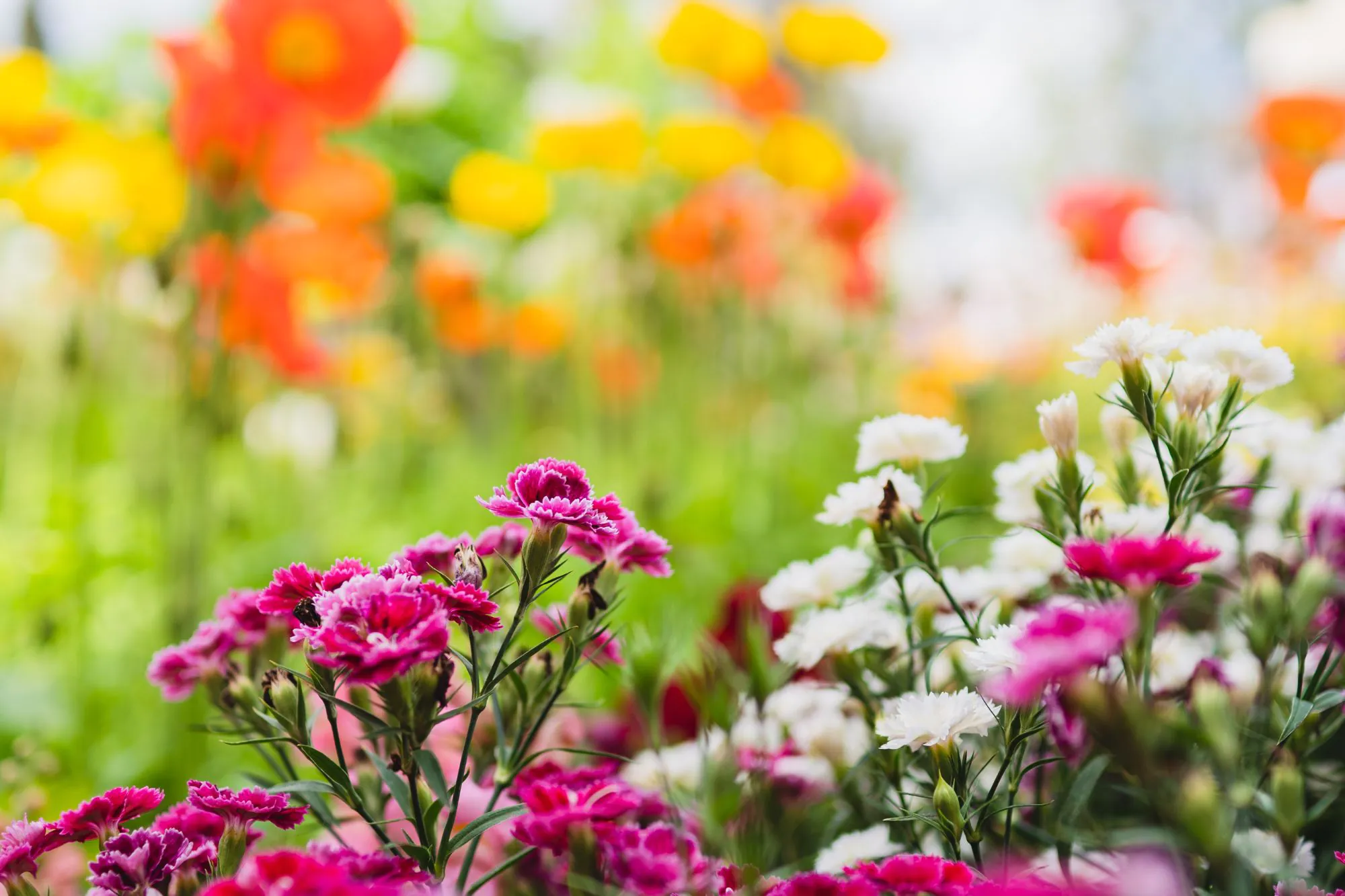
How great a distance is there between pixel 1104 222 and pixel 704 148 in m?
1.08

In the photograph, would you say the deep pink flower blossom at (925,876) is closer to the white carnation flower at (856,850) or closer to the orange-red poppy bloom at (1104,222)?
the white carnation flower at (856,850)

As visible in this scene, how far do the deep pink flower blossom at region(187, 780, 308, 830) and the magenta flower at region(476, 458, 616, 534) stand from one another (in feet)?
0.60

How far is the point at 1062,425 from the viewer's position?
0.64 m

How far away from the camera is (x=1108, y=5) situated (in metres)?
6.64

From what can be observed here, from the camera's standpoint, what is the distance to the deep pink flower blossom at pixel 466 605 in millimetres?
503

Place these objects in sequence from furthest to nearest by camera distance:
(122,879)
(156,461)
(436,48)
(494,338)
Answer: (436,48) < (494,338) < (156,461) < (122,879)

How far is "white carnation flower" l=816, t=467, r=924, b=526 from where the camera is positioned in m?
0.68

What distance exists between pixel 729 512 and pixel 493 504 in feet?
5.94

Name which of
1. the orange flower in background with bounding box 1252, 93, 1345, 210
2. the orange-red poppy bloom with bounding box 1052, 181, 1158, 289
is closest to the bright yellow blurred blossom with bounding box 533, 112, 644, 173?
the orange-red poppy bloom with bounding box 1052, 181, 1158, 289

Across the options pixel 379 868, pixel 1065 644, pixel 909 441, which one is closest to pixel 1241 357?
pixel 909 441

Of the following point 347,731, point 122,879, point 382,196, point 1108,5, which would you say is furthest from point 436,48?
point 122,879

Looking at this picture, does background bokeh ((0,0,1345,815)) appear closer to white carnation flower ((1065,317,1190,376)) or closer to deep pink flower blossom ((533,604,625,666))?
deep pink flower blossom ((533,604,625,666))

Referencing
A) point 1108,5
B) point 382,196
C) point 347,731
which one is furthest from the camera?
point 1108,5

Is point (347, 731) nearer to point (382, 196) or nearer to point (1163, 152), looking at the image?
point (382, 196)
